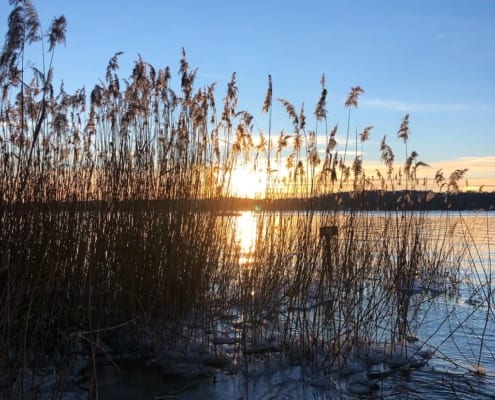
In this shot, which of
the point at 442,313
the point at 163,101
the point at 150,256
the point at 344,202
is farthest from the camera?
the point at 442,313

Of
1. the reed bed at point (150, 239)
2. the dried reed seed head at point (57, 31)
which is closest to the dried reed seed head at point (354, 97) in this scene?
the reed bed at point (150, 239)

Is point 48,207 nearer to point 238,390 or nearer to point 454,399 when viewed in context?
point 238,390

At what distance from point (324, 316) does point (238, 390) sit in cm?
103

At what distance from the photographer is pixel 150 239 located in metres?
3.78

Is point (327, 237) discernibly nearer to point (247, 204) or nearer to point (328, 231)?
point (328, 231)

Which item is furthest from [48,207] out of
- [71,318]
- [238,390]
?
[238,390]

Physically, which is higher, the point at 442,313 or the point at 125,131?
the point at 125,131

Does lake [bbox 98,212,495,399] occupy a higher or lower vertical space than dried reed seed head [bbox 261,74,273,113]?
lower

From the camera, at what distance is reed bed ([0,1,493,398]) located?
10.1 feet

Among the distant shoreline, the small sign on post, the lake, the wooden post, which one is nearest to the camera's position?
the lake

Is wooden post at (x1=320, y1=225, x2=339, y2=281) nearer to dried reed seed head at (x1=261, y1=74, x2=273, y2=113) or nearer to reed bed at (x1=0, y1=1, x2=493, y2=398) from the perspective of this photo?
reed bed at (x1=0, y1=1, x2=493, y2=398)

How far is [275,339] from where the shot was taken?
3.88 metres

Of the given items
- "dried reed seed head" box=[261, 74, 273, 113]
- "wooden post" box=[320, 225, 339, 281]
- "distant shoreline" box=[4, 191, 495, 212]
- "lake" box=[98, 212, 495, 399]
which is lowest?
"lake" box=[98, 212, 495, 399]

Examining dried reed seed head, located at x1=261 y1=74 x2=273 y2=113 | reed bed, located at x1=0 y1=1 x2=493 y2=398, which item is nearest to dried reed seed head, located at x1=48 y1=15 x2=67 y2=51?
reed bed, located at x1=0 y1=1 x2=493 y2=398
